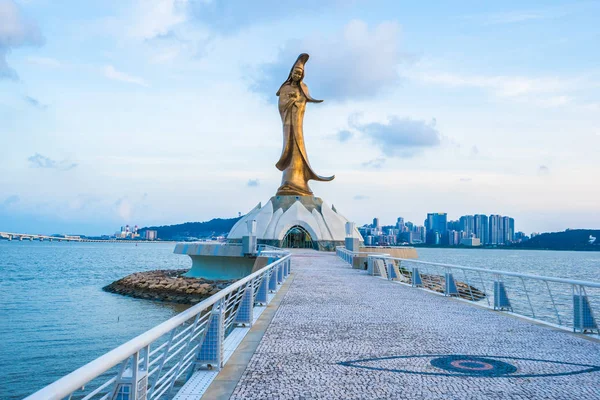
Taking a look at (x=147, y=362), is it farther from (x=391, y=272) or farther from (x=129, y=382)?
(x=391, y=272)

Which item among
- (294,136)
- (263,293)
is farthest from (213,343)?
(294,136)

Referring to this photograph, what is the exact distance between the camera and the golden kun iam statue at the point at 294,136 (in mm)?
43000

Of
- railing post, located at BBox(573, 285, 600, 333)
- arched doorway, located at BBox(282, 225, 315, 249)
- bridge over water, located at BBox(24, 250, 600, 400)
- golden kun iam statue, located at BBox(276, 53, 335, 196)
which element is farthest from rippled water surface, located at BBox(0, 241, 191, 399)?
golden kun iam statue, located at BBox(276, 53, 335, 196)

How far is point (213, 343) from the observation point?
5.46 metres

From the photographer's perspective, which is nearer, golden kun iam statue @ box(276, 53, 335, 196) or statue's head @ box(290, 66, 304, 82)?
statue's head @ box(290, 66, 304, 82)

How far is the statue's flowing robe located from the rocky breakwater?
14003mm

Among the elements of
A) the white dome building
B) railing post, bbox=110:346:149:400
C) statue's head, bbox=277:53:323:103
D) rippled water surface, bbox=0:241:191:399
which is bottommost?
rippled water surface, bbox=0:241:191:399

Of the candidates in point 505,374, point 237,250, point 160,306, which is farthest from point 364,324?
point 237,250

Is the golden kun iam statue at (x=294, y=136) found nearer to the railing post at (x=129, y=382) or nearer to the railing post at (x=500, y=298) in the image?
the railing post at (x=500, y=298)

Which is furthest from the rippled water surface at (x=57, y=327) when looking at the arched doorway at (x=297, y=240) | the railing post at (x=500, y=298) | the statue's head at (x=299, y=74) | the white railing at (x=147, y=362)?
the statue's head at (x=299, y=74)

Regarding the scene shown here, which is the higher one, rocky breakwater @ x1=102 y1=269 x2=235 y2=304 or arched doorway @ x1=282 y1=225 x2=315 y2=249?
arched doorway @ x1=282 y1=225 x2=315 y2=249

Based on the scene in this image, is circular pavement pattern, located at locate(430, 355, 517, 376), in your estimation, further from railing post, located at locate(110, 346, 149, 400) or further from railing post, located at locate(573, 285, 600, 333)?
railing post, located at locate(110, 346, 149, 400)

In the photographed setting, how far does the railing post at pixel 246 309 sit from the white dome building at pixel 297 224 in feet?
98.5

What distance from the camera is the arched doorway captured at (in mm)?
41466
